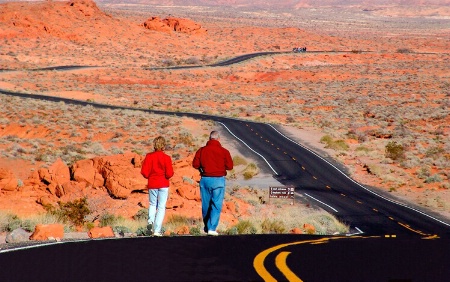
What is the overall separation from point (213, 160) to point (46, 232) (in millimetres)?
3029

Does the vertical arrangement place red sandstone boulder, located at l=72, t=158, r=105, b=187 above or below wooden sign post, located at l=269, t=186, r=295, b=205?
above

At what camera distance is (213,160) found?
38.2 feet

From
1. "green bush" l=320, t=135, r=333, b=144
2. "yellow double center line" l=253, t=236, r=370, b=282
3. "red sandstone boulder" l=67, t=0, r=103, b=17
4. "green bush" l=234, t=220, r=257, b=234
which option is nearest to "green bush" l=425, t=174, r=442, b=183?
"green bush" l=320, t=135, r=333, b=144

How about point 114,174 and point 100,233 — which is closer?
point 100,233

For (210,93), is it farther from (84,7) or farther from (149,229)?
(149,229)

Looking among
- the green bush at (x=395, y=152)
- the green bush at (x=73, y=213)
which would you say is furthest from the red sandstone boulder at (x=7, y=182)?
the green bush at (x=395, y=152)

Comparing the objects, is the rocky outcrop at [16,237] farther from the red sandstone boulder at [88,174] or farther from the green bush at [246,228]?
the red sandstone boulder at [88,174]

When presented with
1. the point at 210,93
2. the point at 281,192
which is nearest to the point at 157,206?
the point at 281,192

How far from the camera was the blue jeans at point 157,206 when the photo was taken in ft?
38.3

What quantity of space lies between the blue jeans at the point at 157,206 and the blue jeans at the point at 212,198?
0.67m

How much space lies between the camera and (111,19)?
431 ft

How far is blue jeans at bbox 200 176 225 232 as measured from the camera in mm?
11648

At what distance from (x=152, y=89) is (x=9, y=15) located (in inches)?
2033

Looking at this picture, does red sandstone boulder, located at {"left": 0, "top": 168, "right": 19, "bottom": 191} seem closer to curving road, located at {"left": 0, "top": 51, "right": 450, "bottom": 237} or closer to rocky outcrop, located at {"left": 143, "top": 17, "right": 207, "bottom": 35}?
curving road, located at {"left": 0, "top": 51, "right": 450, "bottom": 237}
